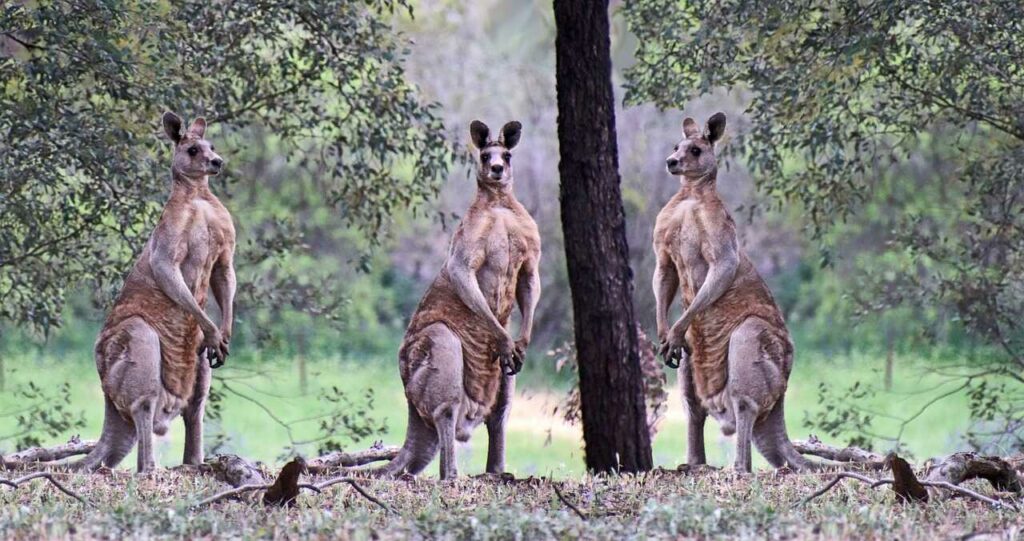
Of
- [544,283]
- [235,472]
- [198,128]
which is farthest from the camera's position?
[544,283]

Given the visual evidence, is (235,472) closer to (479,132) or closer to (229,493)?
(229,493)

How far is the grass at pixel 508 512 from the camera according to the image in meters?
7.03

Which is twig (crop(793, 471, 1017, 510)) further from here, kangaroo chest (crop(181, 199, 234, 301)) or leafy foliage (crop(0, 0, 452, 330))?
leafy foliage (crop(0, 0, 452, 330))

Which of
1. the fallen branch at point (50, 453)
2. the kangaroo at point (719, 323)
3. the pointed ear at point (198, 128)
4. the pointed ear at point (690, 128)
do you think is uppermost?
the pointed ear at point (198, 128)

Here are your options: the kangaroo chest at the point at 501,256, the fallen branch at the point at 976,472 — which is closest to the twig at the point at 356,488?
the kangaroo chest at the point at 501,256

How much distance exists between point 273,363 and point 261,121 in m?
4.88

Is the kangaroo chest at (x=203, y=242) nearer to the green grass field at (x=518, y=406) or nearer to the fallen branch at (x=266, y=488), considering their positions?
the fallen branch at (x=266, y=488)

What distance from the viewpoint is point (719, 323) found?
916cm

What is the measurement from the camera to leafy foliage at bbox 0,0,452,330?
10.8 meters

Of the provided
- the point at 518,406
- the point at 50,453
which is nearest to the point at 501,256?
the point at 50,453

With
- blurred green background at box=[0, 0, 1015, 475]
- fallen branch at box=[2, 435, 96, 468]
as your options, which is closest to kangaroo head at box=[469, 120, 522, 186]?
fallen branch at box=[2, 435, 96, 468]

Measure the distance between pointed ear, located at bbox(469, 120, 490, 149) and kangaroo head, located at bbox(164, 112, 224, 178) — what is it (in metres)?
1.46

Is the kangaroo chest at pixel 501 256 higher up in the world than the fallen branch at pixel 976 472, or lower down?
higher up

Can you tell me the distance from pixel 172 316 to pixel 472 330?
1.74 meters
